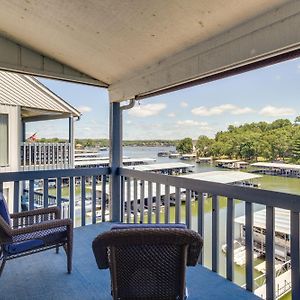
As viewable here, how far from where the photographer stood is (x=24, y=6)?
2.45 m

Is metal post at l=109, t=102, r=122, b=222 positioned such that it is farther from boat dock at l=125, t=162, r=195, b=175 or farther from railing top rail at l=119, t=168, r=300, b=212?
railing top rail at l=119, t=168, r=300, b=212

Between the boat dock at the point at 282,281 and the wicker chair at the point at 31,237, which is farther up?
the wicker chair at the point at 31,237

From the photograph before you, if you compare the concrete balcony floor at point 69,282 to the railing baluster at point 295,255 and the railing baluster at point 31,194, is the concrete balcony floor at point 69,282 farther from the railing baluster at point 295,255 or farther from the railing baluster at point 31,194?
the railing baluster at point 31,194

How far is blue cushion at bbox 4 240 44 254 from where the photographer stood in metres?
2.39

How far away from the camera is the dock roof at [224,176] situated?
2.37 meters

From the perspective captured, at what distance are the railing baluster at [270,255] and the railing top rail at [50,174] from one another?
8.76ft

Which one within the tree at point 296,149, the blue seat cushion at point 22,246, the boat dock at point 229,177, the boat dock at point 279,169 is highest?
the tree at point 296,149

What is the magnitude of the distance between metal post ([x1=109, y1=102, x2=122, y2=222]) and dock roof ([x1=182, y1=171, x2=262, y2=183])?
1.73 meters

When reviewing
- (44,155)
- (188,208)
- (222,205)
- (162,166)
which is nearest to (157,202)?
(162,166)

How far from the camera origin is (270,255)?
7.15 feet

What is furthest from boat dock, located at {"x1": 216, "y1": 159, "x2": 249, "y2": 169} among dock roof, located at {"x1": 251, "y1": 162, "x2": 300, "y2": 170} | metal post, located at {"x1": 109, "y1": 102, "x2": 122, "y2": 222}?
metal post, located at {"x1": 109, "y1": 102, "x2": 122, "y2": 222}

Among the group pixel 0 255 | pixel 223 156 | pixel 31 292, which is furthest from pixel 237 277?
pixel 0 255

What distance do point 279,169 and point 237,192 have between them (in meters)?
0.45

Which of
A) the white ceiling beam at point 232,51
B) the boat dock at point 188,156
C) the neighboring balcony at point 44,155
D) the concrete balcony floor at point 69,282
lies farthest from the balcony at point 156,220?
the neighboring balcony at point 44,155
